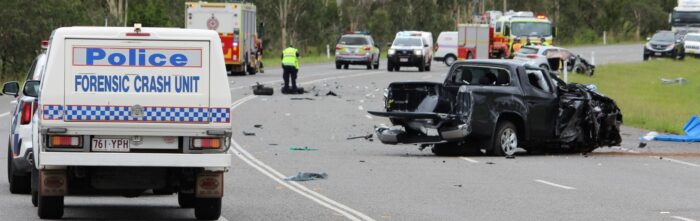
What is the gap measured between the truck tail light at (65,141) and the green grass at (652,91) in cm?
2073

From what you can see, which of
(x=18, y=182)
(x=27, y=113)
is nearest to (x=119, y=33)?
(x=27, y=113)

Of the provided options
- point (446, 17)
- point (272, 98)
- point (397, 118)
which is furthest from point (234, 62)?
point (446, 17)

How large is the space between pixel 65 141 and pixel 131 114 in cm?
60

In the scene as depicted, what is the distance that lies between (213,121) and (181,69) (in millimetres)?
565

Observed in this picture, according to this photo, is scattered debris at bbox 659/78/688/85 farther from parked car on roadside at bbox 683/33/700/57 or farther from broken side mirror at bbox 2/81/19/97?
broken side mirror at bbox 2/81/19/97

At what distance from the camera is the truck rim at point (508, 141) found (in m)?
23.4

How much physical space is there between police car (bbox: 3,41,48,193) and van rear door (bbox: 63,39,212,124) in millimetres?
2017

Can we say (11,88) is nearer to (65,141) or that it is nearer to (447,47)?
(65,141)

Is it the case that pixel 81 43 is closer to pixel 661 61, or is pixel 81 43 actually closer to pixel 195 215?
pixel 195 215

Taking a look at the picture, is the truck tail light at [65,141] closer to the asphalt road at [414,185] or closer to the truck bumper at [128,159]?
the truck bumper at [128,159]

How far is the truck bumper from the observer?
1262 cm

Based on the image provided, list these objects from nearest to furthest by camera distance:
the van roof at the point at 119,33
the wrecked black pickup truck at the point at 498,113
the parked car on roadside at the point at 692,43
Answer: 1. the van roof at the point at 119,33
2. the wrecked black pickup truck at the point at 498,113
3. the parked car on roadside at the point at 692,43

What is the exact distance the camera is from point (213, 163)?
1281 centimetres

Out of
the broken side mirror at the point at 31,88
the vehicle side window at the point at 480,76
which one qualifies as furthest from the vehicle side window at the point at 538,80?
the broken side mirror at the point at 31,88
